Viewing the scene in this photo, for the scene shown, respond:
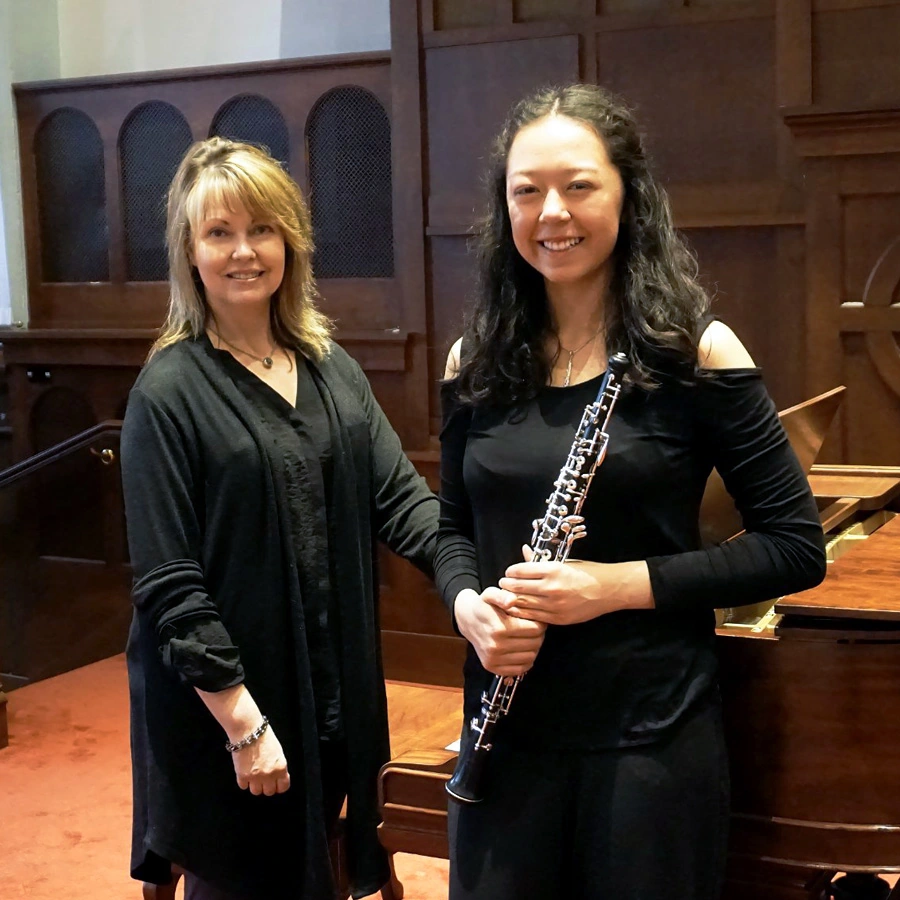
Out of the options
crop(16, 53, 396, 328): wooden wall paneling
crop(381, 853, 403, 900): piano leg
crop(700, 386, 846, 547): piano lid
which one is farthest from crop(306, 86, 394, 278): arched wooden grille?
crop(381, 853, 403, 900): piano leg

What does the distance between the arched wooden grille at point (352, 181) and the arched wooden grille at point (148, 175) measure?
746mm

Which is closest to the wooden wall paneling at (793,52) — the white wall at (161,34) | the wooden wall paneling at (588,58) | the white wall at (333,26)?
the wooden wall paneling at (588,58)

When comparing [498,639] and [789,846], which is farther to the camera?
[789,846]

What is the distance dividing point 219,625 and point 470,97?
3.70 m

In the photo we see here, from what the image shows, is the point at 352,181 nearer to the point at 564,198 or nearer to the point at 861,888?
the point at 861,888

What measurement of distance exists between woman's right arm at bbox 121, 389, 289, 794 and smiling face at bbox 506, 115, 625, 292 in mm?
654

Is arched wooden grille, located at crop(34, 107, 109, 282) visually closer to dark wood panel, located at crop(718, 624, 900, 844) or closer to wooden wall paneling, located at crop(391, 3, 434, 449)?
wooden wall paneling, located at crop(391, 3, 434, 449)

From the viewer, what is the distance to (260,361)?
2.12 m

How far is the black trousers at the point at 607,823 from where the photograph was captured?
5.06 feet

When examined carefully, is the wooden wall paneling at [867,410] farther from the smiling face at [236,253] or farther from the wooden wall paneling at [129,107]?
the smiling face at [236,253]

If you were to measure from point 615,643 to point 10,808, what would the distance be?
9.21ft

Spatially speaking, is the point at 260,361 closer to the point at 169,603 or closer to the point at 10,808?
the point at 169,603

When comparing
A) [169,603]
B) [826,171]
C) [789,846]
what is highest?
[826,171]

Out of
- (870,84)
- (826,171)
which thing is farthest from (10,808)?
(870,84)
